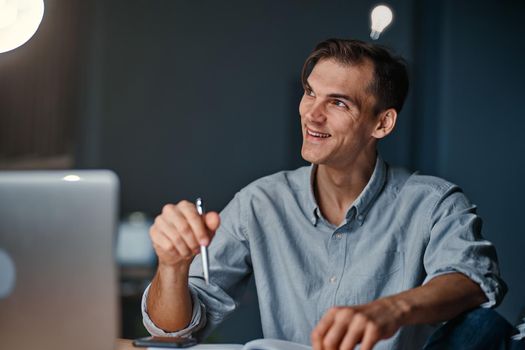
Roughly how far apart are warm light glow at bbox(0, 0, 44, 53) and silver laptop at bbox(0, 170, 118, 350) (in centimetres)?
120

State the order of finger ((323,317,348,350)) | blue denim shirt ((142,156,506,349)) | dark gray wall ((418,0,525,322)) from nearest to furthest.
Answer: finger ((323,317,348,350)), blue denim shirt ((142,156,506,349)), dark gray wall ((418,0,525,322))

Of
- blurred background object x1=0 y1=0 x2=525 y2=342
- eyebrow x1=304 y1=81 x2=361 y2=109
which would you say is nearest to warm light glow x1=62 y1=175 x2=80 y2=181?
eyebrow x1=304 y1=81 x2=361 y2=109

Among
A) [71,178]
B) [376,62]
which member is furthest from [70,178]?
[376,62]

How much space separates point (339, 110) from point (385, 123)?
0.17 meters

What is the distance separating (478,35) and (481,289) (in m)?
2.49

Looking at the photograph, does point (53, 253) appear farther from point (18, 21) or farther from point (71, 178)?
point (18, 21)

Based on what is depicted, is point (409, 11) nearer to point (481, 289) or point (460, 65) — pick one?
point (460, 65)

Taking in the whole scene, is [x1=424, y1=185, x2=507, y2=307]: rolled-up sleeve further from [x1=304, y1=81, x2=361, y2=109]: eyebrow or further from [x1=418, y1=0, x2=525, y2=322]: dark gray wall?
[x1=418, y1=0, x2=525, y2=322]: dark gray wall

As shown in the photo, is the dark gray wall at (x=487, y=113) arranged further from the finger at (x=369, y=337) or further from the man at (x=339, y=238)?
the finger at (x=369, y=337)

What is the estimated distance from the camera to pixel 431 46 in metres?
3.80

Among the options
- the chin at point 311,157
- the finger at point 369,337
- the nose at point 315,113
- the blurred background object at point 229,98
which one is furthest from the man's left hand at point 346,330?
the blurred background object at point 229,98

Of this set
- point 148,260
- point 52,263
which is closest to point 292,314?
point 52,263

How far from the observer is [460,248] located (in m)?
1.49

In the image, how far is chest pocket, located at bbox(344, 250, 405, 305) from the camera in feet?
5.58
